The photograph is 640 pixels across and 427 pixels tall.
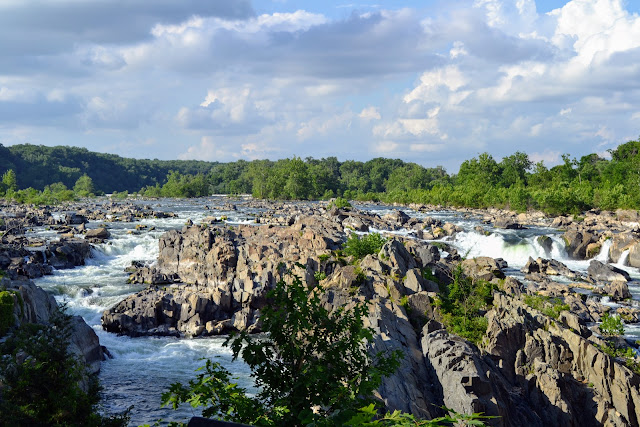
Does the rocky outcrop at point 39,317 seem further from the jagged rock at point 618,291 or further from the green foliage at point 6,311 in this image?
the jagged rock at point 618,291

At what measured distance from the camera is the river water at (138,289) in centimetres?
2484

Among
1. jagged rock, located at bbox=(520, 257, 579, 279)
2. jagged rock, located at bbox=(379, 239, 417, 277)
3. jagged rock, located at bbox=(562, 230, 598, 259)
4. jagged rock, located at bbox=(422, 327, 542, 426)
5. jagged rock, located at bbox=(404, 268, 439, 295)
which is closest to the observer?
jagged rock, located at bbox=(422, 327, 542, 426)

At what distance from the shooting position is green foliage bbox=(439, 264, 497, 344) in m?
25.7

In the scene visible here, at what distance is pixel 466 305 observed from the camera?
2795 cm

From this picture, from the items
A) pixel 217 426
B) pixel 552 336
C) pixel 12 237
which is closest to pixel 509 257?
pixel 552 336

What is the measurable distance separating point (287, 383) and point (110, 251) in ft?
173

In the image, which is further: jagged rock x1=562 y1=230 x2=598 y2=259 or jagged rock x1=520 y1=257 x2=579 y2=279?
jagged rock x1=562 y1=230 x2=598 y2=259

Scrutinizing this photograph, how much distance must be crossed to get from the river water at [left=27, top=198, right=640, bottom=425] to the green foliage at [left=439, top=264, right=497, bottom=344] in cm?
913

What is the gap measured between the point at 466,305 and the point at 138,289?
26.2 meters

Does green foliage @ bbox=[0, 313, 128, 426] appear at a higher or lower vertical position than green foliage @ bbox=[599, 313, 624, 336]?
higher

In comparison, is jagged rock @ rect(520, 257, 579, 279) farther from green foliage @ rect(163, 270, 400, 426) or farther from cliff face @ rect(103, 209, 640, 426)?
green foliage @ rect(163, 270, 400, 426)

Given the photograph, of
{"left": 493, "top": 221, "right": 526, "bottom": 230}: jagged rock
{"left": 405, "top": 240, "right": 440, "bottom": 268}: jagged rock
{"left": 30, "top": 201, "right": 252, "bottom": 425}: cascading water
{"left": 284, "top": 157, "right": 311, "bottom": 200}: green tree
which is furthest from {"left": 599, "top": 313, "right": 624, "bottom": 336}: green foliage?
{"left": 284, "top": 157, "right": 311, "bottom": 200}: green tree

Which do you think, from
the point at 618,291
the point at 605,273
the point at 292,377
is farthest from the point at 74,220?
the point at 292,377

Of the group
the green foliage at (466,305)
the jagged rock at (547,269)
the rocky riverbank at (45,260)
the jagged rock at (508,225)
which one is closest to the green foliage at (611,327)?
the green foliage at (466,305)
